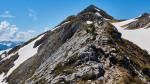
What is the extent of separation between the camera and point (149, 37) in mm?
91688

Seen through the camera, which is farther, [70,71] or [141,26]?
[141,26]

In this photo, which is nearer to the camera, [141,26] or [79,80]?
[79,80]

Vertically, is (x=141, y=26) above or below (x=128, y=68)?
above

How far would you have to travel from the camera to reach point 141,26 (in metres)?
116

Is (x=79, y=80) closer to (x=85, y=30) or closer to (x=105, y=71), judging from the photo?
(x=105, y=71)

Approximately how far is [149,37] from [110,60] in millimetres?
47114

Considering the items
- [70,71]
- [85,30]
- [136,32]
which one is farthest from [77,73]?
[136,32]

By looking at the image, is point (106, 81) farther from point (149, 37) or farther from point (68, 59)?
point (149, 37)

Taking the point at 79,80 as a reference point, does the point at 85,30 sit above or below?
above

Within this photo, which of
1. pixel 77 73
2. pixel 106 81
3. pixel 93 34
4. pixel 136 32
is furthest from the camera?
pixel 136 32

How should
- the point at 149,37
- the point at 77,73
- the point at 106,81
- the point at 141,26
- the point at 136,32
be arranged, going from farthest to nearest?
the point at 141,26, the point at 136,32, the point at 149,37, the point at 77,73, the point at 106,81

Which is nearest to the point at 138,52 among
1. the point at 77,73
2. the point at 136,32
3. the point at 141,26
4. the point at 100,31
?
the point at 100,31

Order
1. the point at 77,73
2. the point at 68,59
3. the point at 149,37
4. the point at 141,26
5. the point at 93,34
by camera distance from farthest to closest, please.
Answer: the point at 141,26, the point at 149,37, the point at 93,34, the point at 68,59, the point at 77,73

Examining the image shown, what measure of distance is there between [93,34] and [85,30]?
16.2 feet
